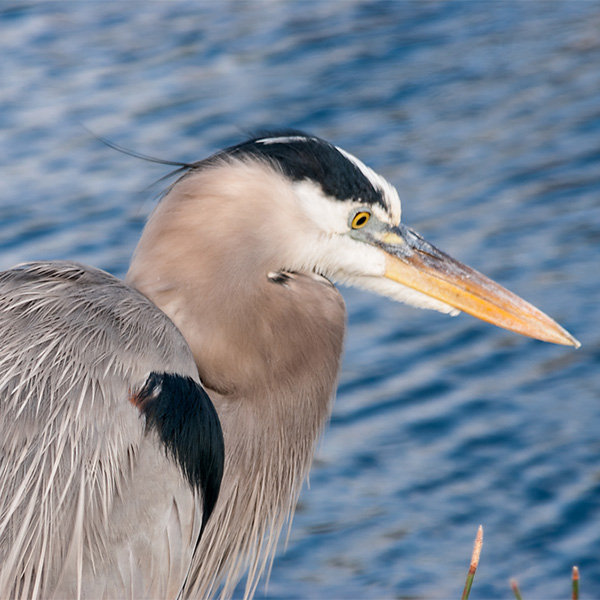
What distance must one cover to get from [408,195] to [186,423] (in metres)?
4.11

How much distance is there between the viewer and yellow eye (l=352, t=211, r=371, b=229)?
3.19 metres

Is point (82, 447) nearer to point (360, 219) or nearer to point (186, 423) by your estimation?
point (186, 423)

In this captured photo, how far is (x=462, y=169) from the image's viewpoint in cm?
709

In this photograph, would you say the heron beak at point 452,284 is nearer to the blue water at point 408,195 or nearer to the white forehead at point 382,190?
the white forehead at point 382,190

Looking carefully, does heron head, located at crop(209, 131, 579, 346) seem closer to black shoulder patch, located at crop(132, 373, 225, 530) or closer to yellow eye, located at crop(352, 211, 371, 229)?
yellow eye, located at crop(352, 211, 371, 229)

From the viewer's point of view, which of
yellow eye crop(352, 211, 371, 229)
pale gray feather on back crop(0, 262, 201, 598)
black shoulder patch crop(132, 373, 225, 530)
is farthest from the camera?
yellow eye crop(352, 211, 371, 229)

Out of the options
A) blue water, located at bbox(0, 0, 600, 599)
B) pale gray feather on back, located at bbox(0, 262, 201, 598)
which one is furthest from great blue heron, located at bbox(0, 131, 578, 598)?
blue water, located at bbox(0, 0, 600, 599)

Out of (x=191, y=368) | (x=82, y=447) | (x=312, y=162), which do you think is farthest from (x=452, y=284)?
(x=82, y=447)

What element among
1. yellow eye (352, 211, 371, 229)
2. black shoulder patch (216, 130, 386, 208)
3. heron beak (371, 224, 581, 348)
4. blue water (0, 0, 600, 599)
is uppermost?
black shoulder patch (216, 130, 386, 208)

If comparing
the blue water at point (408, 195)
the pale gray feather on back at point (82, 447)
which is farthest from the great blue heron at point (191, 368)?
the blue water at point (408, 195)

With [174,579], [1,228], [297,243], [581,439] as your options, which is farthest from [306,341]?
[1,228]

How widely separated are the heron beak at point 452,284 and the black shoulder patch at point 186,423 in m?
0.69

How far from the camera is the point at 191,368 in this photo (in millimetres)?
2982

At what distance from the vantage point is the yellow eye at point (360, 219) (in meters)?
3.19
